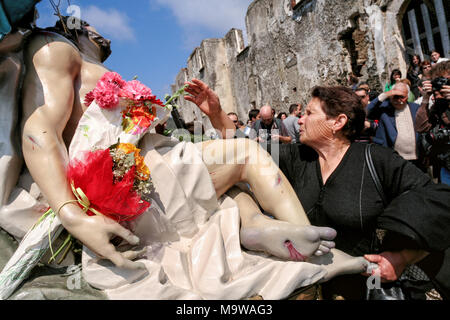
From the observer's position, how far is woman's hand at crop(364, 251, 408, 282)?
63.1 inches

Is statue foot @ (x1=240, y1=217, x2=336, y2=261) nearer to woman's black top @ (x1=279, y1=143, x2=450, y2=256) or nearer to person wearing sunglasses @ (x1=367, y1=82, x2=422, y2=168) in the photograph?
woman's black top @ (x1=279, y1=143, x2=450, y2=256)

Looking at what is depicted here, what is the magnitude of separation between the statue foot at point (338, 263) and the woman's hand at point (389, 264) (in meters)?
0.09

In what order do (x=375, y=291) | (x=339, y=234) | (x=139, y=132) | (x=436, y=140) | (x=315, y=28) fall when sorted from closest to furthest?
(x=139, y=132), (x=375, y=291), (x=339, y=234), (x=436, y=140), (x=315, y=28)

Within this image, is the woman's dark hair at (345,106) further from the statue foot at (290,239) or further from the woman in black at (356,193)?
the statue foot at (290,239)

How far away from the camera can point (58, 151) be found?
1.34 metres

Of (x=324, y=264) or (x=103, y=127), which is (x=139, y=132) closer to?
(x=103, y=127)

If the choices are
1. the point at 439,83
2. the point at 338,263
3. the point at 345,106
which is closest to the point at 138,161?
the point at 338,263

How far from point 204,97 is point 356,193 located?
1.12 metres

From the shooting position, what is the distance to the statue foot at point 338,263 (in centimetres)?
145

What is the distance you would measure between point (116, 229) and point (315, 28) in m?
10.1

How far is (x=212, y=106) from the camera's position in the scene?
7.03ft

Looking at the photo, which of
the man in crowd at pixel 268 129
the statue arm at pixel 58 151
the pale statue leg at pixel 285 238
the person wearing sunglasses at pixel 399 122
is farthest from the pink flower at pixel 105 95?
the man in crowd at pixel 268 129

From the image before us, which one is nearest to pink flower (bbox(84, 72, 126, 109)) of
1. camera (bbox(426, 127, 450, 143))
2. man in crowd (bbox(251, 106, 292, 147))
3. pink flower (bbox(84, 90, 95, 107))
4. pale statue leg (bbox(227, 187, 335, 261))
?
pink flower (bbox(84, 90, 95, 107))
